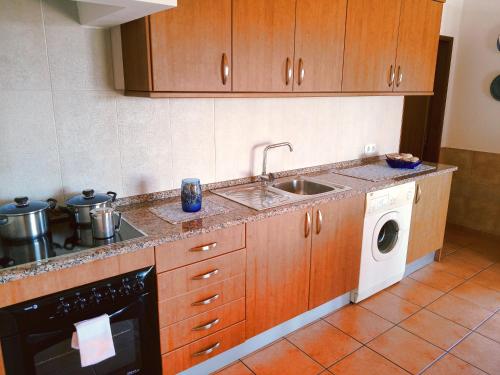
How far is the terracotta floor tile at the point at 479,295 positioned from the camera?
8.86ft

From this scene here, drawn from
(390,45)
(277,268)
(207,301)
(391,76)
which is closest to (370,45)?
(390,45)

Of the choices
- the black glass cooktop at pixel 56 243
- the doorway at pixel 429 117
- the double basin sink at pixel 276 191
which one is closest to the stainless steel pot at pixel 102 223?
the black glass cooktop at pixel 56 243

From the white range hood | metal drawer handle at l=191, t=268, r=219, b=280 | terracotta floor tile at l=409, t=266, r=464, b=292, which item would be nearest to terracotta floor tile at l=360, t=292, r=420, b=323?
terracotta floor tile at l=409, t=266, r=464, b=292

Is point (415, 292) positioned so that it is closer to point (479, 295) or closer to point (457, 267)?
point (479, 295)

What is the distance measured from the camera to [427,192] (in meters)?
2.91

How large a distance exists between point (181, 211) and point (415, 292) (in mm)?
1915

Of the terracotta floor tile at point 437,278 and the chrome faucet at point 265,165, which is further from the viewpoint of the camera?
the terracotta floor tile at point 437,278

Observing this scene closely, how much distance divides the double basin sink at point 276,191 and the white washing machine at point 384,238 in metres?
0.31

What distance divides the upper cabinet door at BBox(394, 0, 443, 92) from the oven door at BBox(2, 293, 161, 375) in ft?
7.59

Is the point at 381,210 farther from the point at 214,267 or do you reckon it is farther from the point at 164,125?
the point at 164,125

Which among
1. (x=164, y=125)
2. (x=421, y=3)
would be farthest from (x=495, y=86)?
(x=164, y=125)

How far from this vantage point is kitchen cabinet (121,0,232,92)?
65.3 inches

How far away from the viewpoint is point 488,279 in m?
3.07

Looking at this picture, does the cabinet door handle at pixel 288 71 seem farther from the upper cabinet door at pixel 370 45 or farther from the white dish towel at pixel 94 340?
the white dish towel at pixel 94 340
